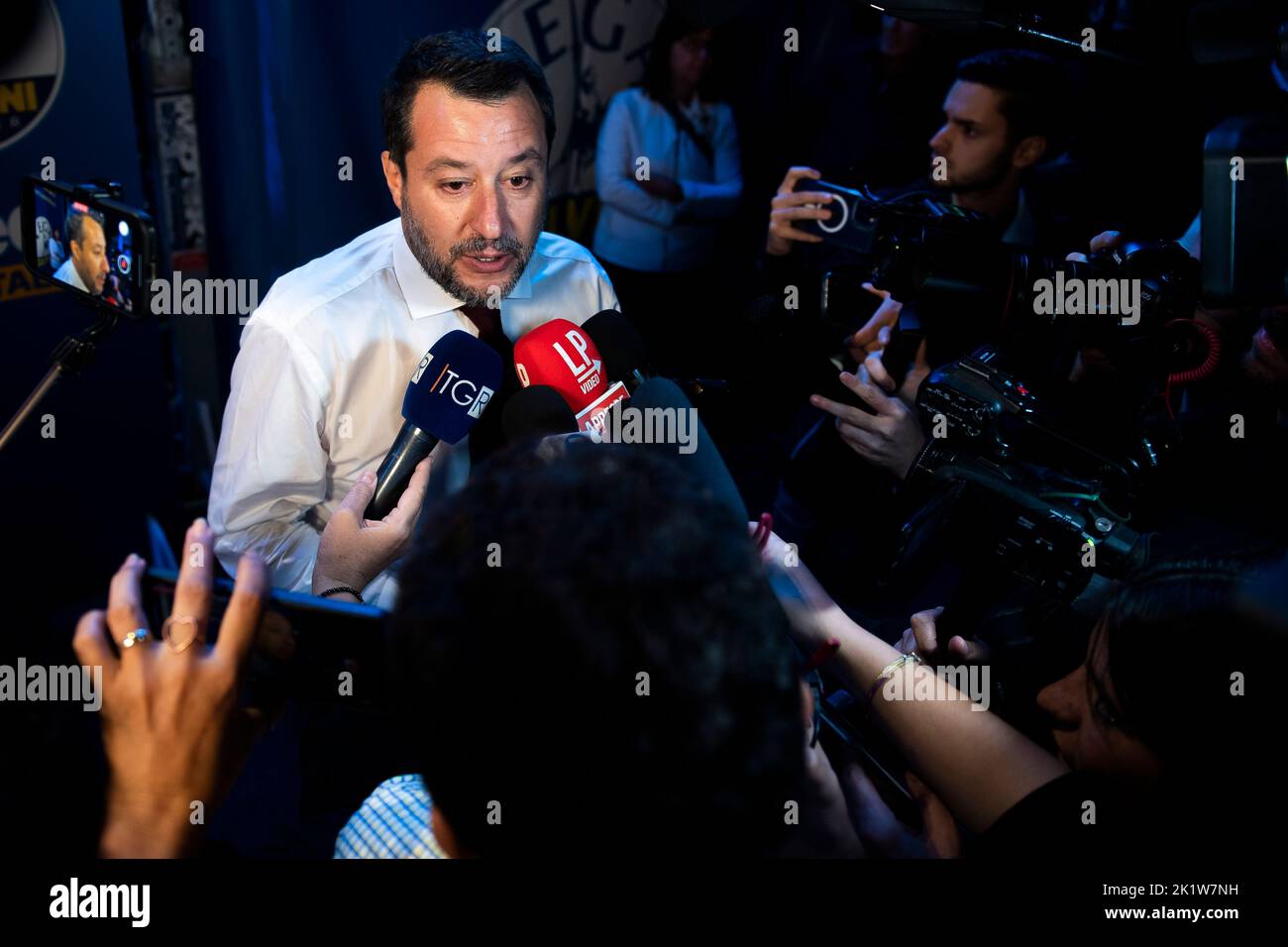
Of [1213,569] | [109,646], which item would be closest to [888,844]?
[1213,569]

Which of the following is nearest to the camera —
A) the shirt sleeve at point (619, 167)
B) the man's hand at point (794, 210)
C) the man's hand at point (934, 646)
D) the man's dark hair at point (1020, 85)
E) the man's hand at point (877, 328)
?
the man's hand at point (934, 646)

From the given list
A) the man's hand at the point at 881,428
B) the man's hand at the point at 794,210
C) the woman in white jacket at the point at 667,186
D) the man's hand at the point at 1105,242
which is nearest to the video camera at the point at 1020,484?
the man's hand at the point at 1105,242

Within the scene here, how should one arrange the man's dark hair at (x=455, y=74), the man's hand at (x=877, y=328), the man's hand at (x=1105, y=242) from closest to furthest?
the man's dark hair at (x=455, y=74) → the man's hand at (x=1105, y=242) → the man's hand at (x=877, y=328)

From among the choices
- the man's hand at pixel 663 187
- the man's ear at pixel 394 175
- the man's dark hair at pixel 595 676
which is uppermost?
the man's hand at pixel 663 187

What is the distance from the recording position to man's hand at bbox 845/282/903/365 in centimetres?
257

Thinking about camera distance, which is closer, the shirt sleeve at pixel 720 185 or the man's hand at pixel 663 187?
the man's hand at pixel 663 187

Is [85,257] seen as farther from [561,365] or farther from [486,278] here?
[561,365]

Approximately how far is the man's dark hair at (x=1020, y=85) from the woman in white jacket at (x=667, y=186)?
158 centimetres

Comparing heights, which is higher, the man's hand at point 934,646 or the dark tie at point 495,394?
the dark tie at point 495,394

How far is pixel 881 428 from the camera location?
94.3 inches

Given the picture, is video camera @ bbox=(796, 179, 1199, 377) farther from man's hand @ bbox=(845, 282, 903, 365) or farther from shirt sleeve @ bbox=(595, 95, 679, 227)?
shirt sleeve @ bbox=(595, 95, 679, 227)

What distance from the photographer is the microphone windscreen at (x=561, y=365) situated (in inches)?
66.5

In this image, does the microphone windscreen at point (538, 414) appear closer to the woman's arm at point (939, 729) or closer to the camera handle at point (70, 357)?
the woman's arm at point (939, 729)

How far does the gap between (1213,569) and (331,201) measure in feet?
9.48
